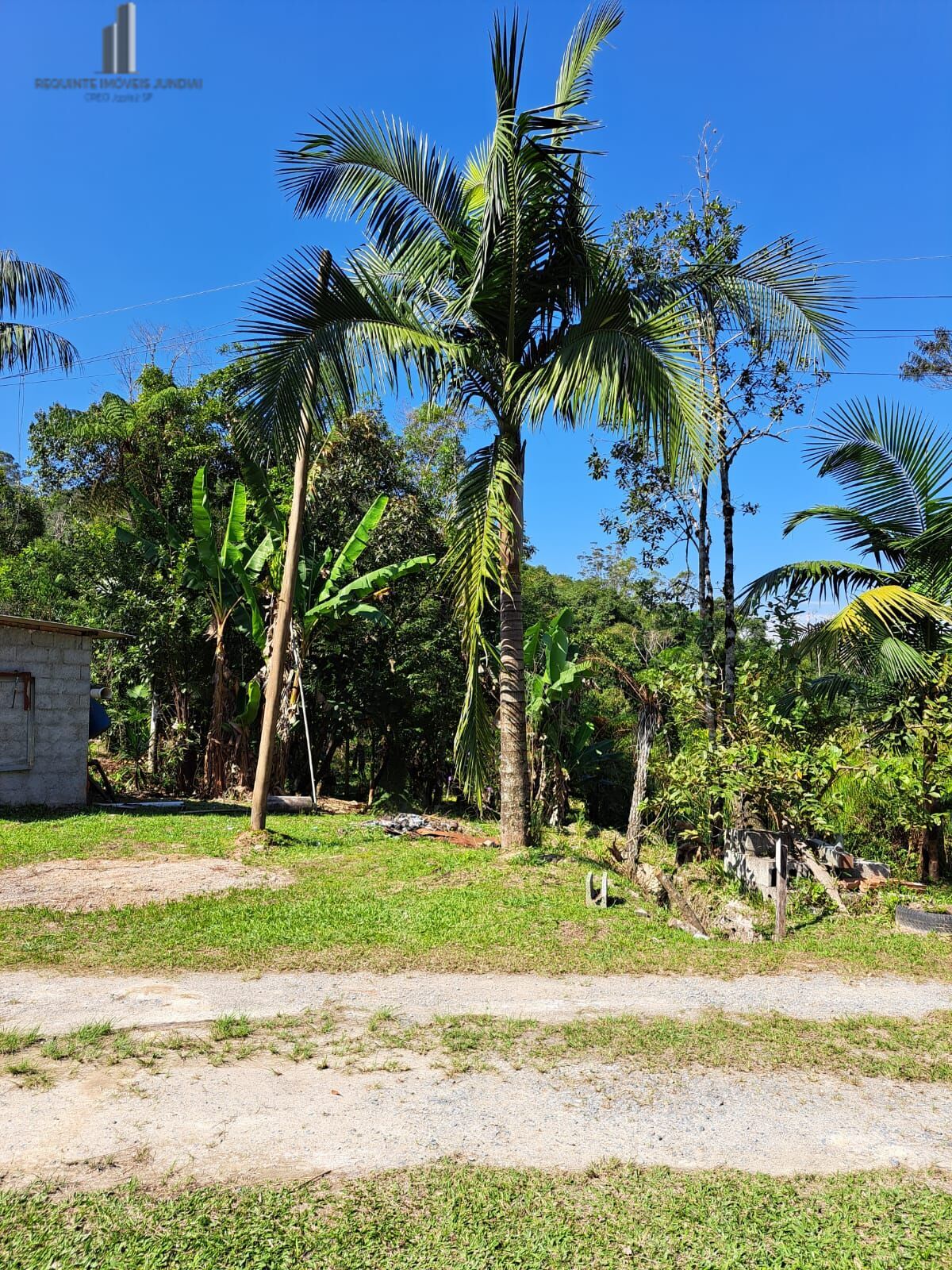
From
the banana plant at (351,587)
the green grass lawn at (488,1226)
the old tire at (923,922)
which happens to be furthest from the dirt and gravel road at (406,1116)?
the banana plant at (351,587)

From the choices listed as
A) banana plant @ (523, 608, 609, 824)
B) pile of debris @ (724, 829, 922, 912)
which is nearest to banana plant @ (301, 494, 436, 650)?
banana plant @ (523, 608, 609, 824)

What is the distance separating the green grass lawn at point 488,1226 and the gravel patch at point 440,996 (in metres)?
1.83

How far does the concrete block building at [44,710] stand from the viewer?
40.7ft

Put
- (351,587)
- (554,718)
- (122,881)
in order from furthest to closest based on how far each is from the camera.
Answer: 1. (554,718)
2. (351,587)
3. (122,881)

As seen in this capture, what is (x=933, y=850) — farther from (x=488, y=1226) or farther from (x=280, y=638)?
(x=488, y=1226)

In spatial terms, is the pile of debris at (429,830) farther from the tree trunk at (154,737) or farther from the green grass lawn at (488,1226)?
the green grass lawn at (488,1226)

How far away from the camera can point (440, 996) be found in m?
5.70

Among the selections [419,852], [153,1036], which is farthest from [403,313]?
[153,1036]

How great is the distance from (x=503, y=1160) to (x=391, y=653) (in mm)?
13357

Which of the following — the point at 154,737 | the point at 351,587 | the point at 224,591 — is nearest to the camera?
the point at 351,587

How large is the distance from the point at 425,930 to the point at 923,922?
14.8 feet

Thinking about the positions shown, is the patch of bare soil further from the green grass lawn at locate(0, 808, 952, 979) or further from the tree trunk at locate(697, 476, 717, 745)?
the tree trunk at locate(697, 476, 717, 745)

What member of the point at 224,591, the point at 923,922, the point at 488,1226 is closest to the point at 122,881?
the point at 488,1226

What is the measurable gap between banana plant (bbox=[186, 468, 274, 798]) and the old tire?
10.1 meters
